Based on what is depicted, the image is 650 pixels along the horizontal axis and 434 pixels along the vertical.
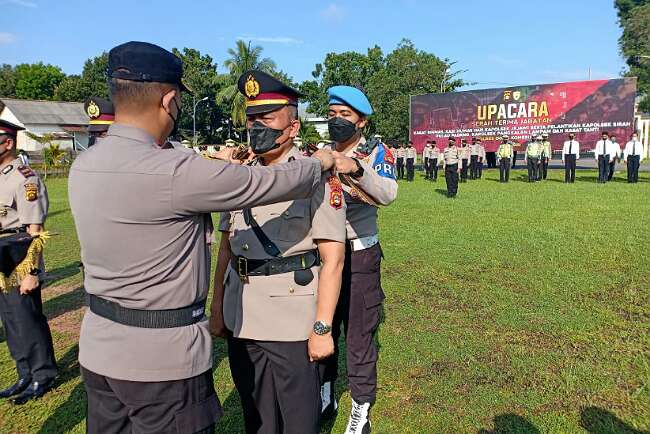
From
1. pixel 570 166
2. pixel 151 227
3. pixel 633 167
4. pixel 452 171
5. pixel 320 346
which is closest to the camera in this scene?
pixel 151 227

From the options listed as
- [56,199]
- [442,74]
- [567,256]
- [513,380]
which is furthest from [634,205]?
[442,74]

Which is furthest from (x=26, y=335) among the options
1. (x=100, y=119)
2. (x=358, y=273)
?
(x=358, y=273)

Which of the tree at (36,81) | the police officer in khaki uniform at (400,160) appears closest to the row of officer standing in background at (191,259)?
the police officer in khaki uniform at (400,160)

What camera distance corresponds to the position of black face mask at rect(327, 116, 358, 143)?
311 centimetres

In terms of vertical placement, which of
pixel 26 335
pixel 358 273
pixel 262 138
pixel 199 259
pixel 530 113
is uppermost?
pixel 530 113

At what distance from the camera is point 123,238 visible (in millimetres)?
1573

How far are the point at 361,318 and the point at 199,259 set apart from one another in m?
1.59

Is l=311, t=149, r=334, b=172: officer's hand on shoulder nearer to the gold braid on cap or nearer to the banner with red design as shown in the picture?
the gold braid on cap

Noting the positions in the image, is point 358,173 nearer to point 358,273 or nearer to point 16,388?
point 358,273

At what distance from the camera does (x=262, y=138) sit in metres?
2.20

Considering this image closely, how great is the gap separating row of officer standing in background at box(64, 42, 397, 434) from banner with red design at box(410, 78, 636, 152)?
21.9m

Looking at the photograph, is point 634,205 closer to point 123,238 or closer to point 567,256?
point 567,256

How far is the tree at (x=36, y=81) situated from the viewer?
209 ft

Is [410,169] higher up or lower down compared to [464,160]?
lower down
